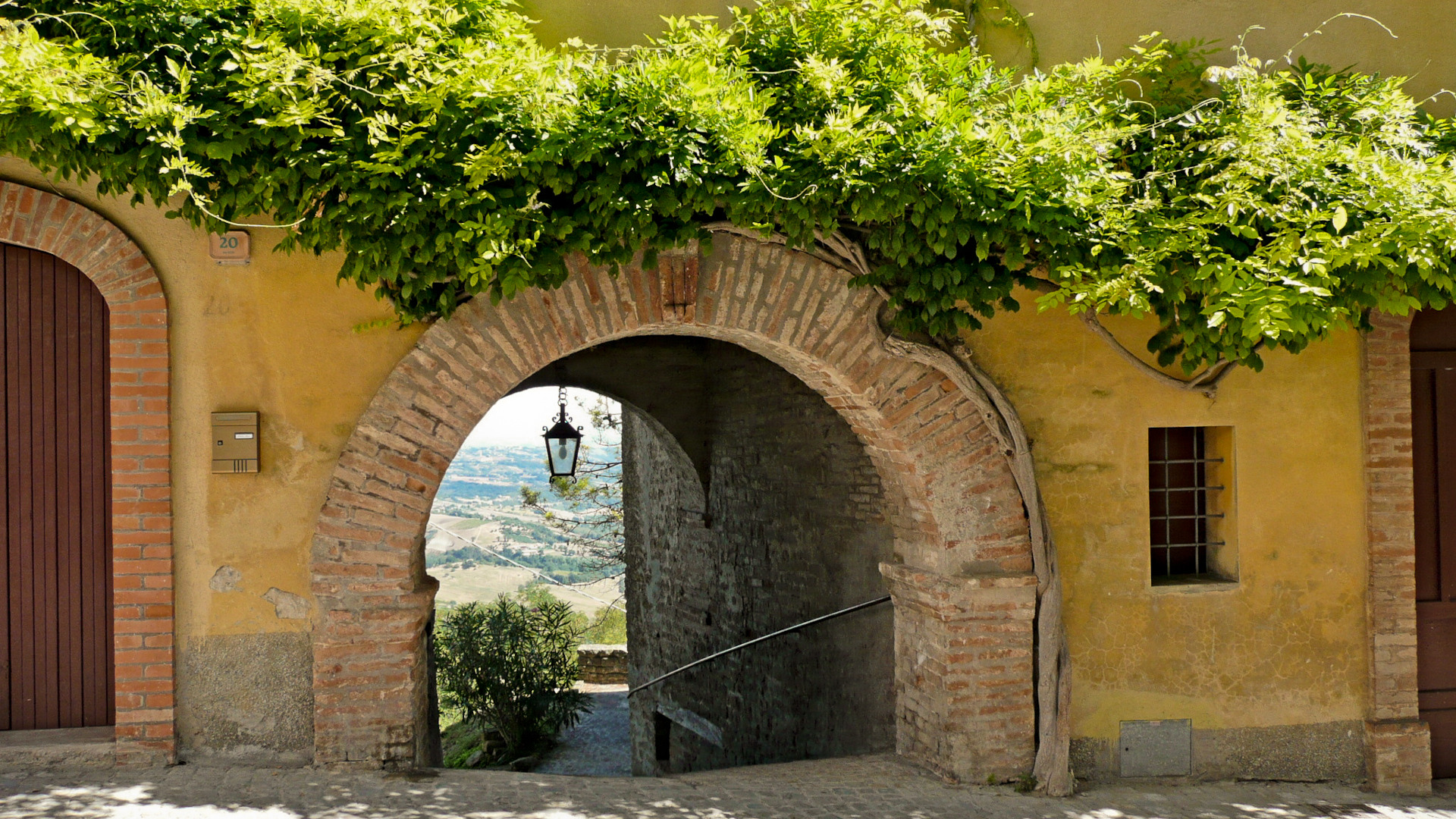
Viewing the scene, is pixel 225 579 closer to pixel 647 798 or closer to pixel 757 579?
pixel 647 798

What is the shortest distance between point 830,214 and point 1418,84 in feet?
11.9

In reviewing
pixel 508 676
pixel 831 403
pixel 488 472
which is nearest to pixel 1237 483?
Answer: pixel 831 403

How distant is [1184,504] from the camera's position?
231 inches

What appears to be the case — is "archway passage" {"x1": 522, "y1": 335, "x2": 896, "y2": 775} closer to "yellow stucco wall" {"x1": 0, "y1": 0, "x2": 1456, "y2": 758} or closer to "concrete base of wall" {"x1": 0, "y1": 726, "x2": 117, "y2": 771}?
"yellow stucco wall" {"x1": 0, "y1": 0, "x2": 1456, "y2": 758}

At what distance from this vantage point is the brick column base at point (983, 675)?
525 centimetres

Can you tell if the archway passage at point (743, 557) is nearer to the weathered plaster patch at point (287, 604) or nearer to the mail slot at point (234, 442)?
the weathered plaster patch at point (287, 604)

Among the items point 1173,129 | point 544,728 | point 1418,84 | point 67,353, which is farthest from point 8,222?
point 544,728

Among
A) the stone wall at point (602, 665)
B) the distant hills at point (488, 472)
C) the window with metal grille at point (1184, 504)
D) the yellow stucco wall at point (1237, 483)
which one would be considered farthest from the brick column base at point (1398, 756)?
the distant hills at point (488, 472)

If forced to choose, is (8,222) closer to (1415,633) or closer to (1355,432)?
(1355,432)

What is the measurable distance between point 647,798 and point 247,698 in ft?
5.99

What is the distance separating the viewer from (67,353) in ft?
15.5

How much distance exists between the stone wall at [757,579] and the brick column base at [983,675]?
3.56 feet

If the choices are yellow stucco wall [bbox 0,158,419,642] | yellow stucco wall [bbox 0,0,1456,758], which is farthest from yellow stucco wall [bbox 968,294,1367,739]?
yellow stucco wall [bbox 0,158,419,642]

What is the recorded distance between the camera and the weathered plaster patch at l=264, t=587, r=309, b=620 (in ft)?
15.4
